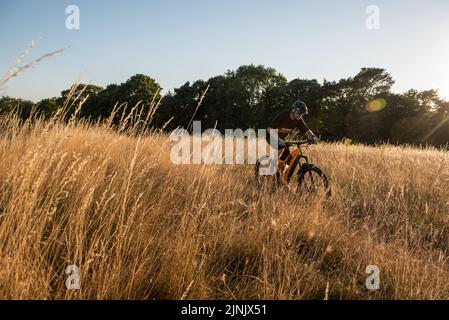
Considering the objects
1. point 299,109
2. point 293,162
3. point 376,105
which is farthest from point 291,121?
point 376,105

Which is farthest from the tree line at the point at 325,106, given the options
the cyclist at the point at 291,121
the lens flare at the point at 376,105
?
the cyclist at the point at 291,121

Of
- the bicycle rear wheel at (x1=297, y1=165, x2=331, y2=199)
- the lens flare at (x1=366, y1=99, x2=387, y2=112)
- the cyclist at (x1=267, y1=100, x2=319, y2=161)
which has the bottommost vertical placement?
the bicycle rear wheel at (x1=297, y1=165, x2=331, y2=199)

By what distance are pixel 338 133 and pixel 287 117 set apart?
100 ft

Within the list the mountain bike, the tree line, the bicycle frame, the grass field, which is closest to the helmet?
the mountain bike

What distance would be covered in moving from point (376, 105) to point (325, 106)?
566 cm

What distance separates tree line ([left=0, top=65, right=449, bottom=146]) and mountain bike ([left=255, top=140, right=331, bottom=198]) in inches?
978

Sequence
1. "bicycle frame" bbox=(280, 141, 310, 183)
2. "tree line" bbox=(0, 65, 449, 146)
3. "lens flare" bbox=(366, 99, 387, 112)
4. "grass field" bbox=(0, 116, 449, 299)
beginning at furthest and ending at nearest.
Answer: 1. "lens flare" bbox=(366, 99, 387, 112)
2. "tree line" bbox=(0, 65, 449, 146)
3. "bicycle frame" bbox=(280, 141, 310, 183)
4. "grass field" bbox=(0, 116, 449, 299)

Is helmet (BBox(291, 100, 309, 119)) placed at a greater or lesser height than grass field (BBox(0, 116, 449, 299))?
greater

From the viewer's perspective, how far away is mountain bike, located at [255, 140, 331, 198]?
16.4 ft

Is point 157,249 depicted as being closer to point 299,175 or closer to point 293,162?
point 299,175

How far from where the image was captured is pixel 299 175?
17.5 ft

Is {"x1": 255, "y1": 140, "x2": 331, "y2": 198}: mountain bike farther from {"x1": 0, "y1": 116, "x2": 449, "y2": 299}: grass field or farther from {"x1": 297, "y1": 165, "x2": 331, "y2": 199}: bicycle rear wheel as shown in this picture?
{"x1": 0, "y1": 116, "x2": 449, "y2": 299}: grass field
